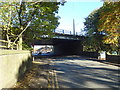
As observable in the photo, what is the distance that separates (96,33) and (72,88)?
2919 centimetres

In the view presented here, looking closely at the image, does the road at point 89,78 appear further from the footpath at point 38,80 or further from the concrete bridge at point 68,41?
the concrete bridge at point 68,41

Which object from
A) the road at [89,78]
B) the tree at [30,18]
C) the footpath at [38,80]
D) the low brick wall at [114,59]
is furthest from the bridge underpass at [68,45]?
the footpath at [38,80]

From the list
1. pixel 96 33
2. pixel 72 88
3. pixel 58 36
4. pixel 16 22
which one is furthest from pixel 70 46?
pixel 72 88

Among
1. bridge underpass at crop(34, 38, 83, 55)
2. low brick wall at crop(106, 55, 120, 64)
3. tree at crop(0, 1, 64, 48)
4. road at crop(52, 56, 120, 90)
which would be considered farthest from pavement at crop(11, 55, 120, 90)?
bridge underpass at crop(34, 38, 83, 55)

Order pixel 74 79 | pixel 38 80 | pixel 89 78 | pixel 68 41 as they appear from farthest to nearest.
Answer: pixel 68 41
pixel 89 78
pixel 74 79
pixel 38 80

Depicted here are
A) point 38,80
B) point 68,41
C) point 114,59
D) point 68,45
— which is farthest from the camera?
point 68,45

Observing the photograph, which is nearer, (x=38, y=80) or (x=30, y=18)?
(x=38, y=80)

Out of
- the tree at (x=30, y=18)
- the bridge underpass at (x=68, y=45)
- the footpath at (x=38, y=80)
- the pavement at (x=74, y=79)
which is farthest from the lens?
the bridge underpass at (x=68, y=45)

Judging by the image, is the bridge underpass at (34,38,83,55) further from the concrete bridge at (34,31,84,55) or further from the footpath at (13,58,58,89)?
the footpath at (13,58,58,89)

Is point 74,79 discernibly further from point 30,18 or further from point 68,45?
point 68,45

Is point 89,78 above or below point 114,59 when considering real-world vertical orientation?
below

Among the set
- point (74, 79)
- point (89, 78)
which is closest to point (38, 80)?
point (74, 79)

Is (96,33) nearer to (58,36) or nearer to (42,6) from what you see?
(58,36)

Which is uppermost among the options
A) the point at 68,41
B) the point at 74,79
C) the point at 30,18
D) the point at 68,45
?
the point at 30,18
